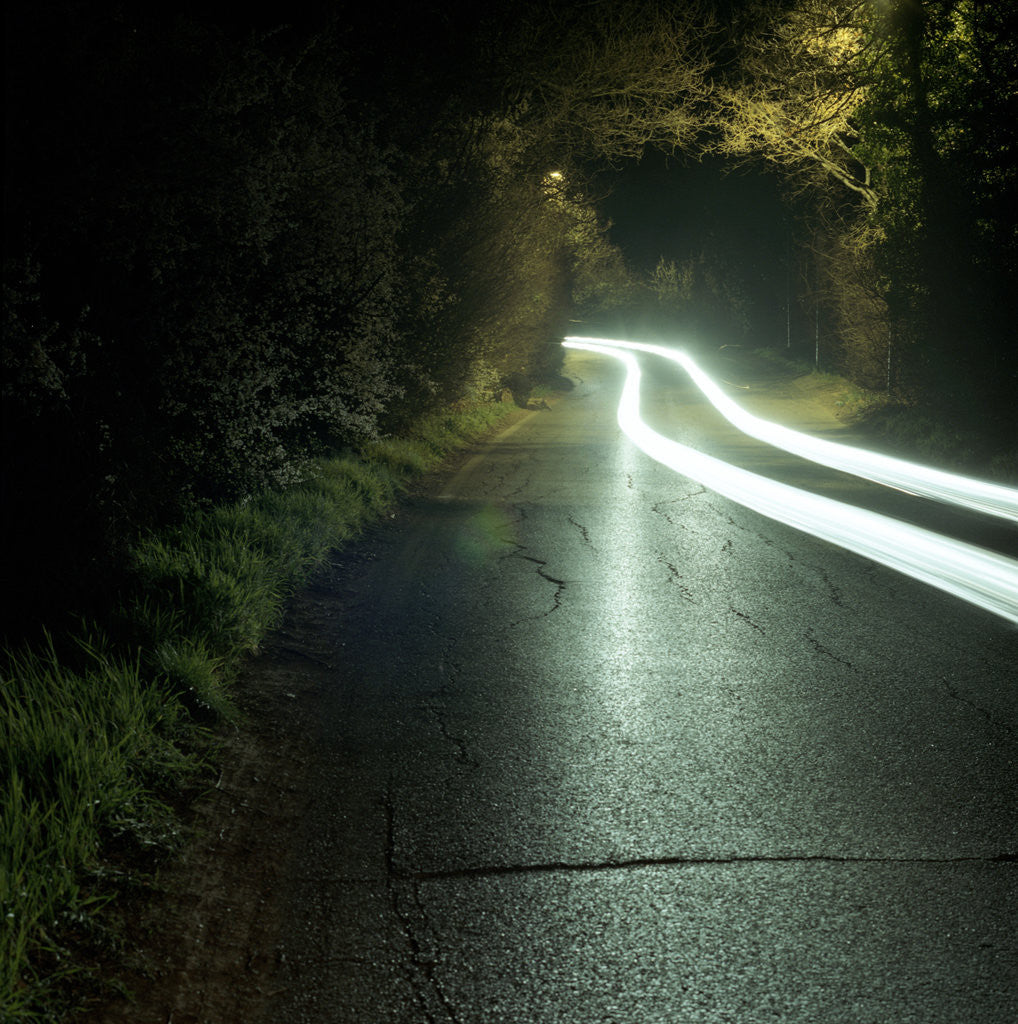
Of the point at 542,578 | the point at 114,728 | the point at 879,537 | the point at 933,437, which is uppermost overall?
the point at 114,728

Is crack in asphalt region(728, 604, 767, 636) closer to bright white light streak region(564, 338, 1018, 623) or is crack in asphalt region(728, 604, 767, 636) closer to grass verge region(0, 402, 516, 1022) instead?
bright white light streak region(564, 338, 1018, 623)

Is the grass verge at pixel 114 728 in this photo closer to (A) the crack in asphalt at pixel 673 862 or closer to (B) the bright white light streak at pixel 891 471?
(A) the crack in asphalt at pixel 673 862

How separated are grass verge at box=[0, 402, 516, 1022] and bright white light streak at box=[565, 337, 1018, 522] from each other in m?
8.01

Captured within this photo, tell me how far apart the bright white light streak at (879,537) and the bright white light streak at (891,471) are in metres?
1.50

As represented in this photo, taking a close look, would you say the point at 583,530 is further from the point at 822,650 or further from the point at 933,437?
the point at 933,437

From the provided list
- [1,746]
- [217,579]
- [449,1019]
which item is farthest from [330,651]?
[449,1019]

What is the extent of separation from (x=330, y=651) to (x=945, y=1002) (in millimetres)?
4069

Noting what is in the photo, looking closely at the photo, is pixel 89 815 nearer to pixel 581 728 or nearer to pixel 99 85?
pixel 581 728

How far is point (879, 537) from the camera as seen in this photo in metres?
9.33

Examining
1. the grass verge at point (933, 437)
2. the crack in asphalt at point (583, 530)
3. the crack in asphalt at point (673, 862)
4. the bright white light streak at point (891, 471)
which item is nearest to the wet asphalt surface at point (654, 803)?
the crack in asphalt at point (673, 862)

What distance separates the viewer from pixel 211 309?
6430 millimetres

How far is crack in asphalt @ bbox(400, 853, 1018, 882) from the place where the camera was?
344cm

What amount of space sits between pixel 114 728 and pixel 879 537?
766cm

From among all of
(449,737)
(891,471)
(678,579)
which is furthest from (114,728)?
(891,471)
